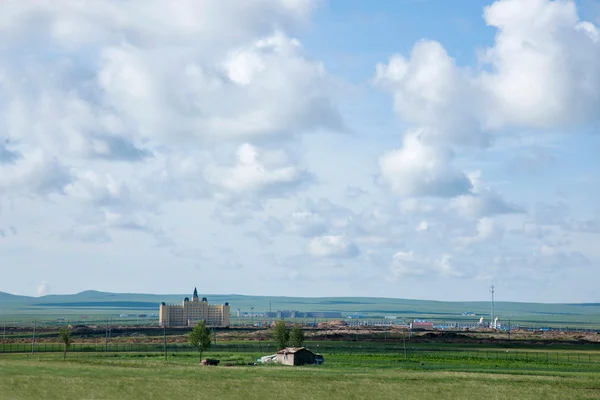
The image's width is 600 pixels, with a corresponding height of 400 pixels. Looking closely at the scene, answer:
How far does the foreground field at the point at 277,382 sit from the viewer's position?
65.1m

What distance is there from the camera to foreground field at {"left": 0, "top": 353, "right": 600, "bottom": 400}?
65125 mm

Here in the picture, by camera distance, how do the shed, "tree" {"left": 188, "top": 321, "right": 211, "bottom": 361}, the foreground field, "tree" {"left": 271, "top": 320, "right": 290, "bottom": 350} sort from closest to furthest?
the foreground field < the shed < "tree" {"left": 188, "top": 321, "right": 211, "bottom": 361} < "tree" {"left": 271, "top": 320, "right": 290, "bottom": 350}

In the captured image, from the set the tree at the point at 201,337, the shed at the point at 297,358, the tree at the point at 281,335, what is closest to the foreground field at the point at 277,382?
the shed at the point at 297,358

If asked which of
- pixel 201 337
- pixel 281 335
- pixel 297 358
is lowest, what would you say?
pixel 297 358

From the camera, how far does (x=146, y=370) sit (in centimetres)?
7994

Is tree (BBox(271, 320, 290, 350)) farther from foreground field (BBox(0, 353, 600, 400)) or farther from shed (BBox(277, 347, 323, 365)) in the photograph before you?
foreground field (BBox(0, 353, 600, 400))

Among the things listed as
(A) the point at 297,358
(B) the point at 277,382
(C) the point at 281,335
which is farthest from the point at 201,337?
(B) the point at 277,382

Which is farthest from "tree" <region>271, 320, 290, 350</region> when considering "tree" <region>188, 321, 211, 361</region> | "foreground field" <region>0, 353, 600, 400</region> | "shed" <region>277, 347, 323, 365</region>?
"foreground field" <region>0, 353, 600, 400</region>

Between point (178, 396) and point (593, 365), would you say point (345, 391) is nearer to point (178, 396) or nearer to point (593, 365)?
point (178, 396)

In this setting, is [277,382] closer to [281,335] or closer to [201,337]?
[201,337]

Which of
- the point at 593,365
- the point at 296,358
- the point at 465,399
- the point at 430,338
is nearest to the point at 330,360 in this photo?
the point at 296,358

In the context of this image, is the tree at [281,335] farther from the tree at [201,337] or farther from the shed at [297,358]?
the shed at [297,358]

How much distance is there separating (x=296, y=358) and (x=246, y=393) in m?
32.9

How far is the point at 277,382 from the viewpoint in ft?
237
